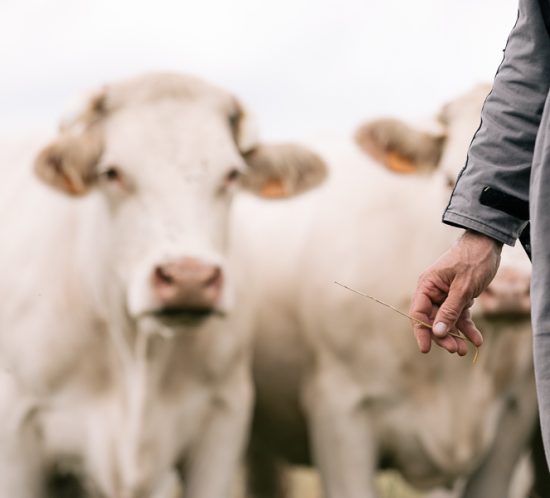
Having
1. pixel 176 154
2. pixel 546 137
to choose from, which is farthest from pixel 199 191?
pixel 546 137

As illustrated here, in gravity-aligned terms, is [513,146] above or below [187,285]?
above

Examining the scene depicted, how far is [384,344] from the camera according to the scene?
598 centimetres

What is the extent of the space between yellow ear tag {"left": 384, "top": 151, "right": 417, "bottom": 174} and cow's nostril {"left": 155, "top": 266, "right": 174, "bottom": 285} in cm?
167

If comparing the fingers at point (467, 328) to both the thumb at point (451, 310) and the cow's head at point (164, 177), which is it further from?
the cow's head at point (164, 177)

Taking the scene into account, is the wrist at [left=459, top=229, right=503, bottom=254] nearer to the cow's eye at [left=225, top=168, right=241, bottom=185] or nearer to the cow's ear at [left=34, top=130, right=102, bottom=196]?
the cow's eye at [left=225, top=168, right=241, bottom=185]

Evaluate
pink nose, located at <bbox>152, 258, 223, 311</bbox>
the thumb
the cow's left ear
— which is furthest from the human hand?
the cow's left ear

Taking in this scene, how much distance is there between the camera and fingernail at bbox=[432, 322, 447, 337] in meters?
2.48

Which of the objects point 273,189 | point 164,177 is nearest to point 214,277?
point 164,177

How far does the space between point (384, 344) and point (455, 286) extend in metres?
3.48

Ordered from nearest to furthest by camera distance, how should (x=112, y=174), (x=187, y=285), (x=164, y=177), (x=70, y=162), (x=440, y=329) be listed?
(x=440, y=329) → (x=187, y=285) → (x=164, y=177) → (x=112, y=174) → (x=70, y=162)

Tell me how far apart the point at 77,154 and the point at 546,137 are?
3374mm

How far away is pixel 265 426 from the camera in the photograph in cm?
688

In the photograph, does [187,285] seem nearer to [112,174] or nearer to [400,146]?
[112,174]

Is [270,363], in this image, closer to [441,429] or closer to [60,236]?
[441,429]
